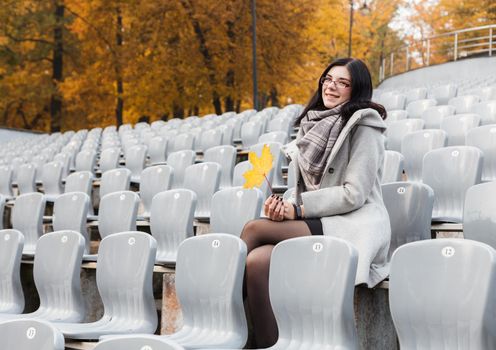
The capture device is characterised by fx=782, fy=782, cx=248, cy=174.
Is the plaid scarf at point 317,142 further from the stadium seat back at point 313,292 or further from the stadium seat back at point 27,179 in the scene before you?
the stadium seat back at point 27,179

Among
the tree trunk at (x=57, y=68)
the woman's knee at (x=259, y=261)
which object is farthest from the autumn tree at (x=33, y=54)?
the woman's knee at (x=259, y=261)

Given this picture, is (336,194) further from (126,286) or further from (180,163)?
(180,163)

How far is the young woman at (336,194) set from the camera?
3.71 m

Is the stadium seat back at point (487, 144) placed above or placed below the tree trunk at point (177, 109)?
below

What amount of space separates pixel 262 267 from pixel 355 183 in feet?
2.00

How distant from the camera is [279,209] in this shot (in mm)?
3871

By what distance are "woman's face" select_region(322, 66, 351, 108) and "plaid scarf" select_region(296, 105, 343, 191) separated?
0.21ft

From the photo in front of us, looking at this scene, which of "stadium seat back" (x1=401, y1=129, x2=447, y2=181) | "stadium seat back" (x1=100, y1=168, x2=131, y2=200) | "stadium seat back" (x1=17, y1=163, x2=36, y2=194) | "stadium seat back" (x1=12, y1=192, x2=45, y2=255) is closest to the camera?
"stadium seat back" (x1=401, y1=129, x2=447, y2=181)

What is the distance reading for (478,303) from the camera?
284cm

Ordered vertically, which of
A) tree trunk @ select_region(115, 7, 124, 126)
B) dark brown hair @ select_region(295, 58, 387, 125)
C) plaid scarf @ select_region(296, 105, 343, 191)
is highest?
tree trunk @ select_region(115, 7, 124, 126)

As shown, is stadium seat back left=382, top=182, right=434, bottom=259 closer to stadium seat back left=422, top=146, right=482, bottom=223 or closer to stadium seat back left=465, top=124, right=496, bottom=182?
stadium seat back left=422, top=146, right=482, bottom=223

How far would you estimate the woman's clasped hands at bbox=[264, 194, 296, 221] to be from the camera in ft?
12.7

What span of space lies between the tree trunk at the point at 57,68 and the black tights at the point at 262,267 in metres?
25.3

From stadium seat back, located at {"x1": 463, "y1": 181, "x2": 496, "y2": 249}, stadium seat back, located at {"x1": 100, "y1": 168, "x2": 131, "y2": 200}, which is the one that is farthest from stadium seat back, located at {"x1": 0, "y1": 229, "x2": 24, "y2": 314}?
stadium seat back, located at {"x1": 463, "y1": 181, "x2": 496, "y2": 249}
